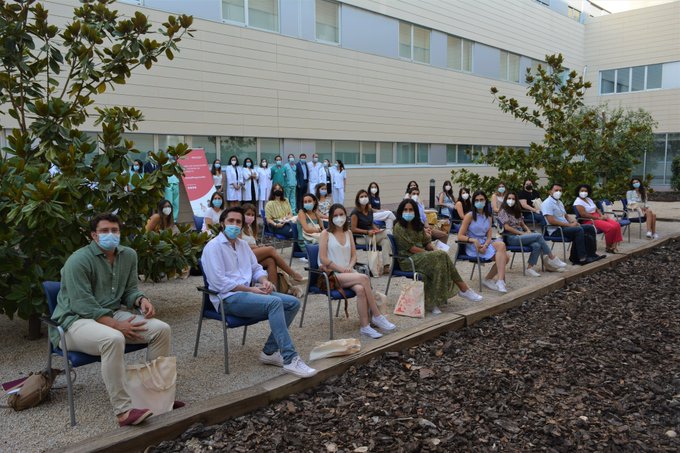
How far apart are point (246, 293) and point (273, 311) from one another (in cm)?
31

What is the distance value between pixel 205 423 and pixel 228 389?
521 millimetres

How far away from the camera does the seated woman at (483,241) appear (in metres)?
7.34

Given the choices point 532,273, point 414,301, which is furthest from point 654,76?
point 414,301

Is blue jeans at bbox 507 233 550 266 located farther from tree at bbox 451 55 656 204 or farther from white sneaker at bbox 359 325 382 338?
tree at bbox 451 55 656 204

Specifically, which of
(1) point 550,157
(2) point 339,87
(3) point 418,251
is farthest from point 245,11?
(3) point 418,251

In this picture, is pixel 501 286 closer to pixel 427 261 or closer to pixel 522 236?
pixel 522 236

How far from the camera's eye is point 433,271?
6.35 meters

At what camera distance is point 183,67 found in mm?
14203

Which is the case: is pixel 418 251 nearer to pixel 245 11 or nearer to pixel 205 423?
pixel 205 423

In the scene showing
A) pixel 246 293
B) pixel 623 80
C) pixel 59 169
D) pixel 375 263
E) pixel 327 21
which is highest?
pixel 327 21

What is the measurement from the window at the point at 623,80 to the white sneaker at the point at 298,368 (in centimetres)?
3212

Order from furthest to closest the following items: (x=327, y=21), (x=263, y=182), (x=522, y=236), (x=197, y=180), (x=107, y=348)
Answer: (x=327, y=21) < (x=263, y=182) < (x=197, y=180) < (x=522, y=236) < (x=107, y=348)

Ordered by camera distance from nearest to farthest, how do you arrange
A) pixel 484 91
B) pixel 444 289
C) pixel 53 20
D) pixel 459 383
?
pixel 459 383 → pixel 444 289 → pixel 53 20 → pixel 484 91

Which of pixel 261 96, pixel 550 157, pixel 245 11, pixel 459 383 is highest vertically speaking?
pixel 245 11
